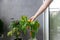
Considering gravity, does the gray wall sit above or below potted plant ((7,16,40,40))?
above

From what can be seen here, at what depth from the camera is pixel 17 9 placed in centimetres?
398

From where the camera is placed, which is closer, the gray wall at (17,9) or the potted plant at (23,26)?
the potted plant at (23,26)

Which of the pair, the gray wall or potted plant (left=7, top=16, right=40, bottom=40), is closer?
potted plant (left=7, top=16, right=40, bottom=40)

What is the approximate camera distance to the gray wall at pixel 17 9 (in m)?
3.85

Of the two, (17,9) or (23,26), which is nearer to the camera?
(23,26)

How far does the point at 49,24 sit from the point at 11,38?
1173 millimetres

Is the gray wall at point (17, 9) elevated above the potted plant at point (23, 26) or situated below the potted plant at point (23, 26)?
above

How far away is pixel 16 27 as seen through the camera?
3.58 metres

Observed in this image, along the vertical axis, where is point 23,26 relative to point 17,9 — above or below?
below

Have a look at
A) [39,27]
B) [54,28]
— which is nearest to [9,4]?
[39,27]

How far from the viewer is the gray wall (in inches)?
151

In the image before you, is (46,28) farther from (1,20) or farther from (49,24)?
(1,20)

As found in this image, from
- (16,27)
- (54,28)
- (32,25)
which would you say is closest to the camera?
(32,25)

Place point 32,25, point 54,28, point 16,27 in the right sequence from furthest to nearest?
1. point 54,28
2. point 16,27
3. point 32,25
